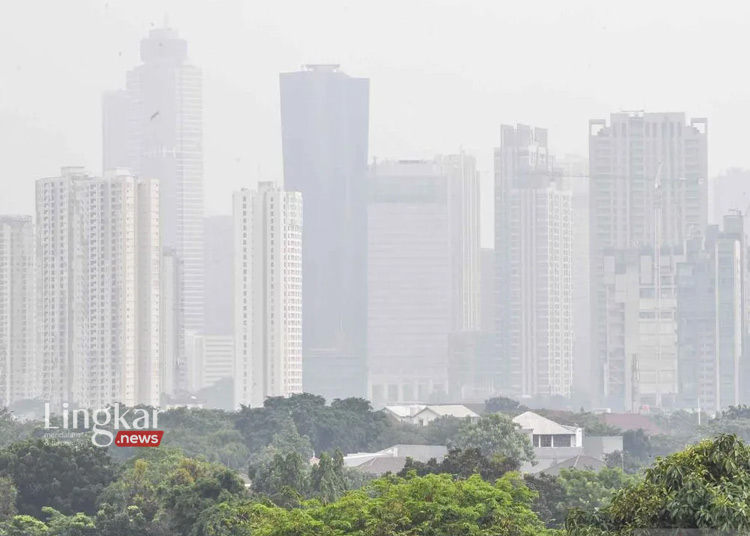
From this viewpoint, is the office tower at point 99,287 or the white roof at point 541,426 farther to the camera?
the office tower at point 99,287

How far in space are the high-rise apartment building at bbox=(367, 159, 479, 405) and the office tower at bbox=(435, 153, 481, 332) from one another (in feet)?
0.13

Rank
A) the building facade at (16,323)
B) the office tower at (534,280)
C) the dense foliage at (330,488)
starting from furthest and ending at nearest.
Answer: the office tower at (534,280), the building facade at (16,323), the dense foliage at (330,488)

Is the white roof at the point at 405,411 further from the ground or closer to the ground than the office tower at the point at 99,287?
closer to the ground

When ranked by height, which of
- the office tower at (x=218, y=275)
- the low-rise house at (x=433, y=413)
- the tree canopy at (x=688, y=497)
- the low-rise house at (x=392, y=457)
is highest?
the office tower at (x=218, y=275)

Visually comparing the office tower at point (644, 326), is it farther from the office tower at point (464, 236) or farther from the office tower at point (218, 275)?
the office tower at point (218, 275)

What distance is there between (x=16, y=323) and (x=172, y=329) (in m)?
4.98

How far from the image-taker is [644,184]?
6500cm

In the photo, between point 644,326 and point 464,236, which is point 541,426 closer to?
point 644,326

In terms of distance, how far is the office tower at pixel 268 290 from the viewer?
1937 inches

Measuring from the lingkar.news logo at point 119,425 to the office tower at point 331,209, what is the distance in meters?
36.3

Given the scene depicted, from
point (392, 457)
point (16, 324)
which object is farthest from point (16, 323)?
point (392, 457)

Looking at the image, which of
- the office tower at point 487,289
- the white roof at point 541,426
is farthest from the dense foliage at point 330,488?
the office tower at point 487,289

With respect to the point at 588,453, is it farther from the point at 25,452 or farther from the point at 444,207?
the point at 444,207

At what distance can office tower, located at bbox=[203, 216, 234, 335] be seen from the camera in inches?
2499
